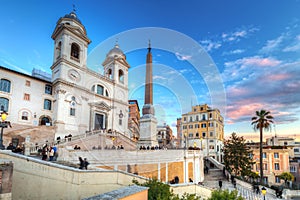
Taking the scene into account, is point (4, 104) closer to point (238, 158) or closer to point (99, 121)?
point (99, 121)

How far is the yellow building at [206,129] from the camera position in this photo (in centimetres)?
4181

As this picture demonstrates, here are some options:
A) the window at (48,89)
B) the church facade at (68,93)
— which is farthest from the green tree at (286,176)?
the window at (48,89)

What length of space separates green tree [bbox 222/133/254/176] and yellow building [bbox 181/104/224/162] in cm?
943

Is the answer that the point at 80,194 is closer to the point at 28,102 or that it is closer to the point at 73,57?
the point at 28,102

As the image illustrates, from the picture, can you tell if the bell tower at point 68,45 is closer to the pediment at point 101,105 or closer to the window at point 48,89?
the window at point 48,89

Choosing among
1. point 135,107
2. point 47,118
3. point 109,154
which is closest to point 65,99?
point 47,118

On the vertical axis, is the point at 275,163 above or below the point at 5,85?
below

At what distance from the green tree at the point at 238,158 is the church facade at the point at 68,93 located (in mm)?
18524

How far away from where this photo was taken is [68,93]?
2612 centimetres

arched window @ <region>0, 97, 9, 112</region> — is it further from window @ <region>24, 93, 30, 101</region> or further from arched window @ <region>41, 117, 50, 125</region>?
arched window @ <region>41, 117, 50, 125</region>

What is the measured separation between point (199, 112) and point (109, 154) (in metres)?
33.8

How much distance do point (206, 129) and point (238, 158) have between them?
13820mm

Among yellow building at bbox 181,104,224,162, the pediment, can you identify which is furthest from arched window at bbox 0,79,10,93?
yellow building at bbox 181,104,224,162

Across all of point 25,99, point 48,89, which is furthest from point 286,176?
point 25,99
